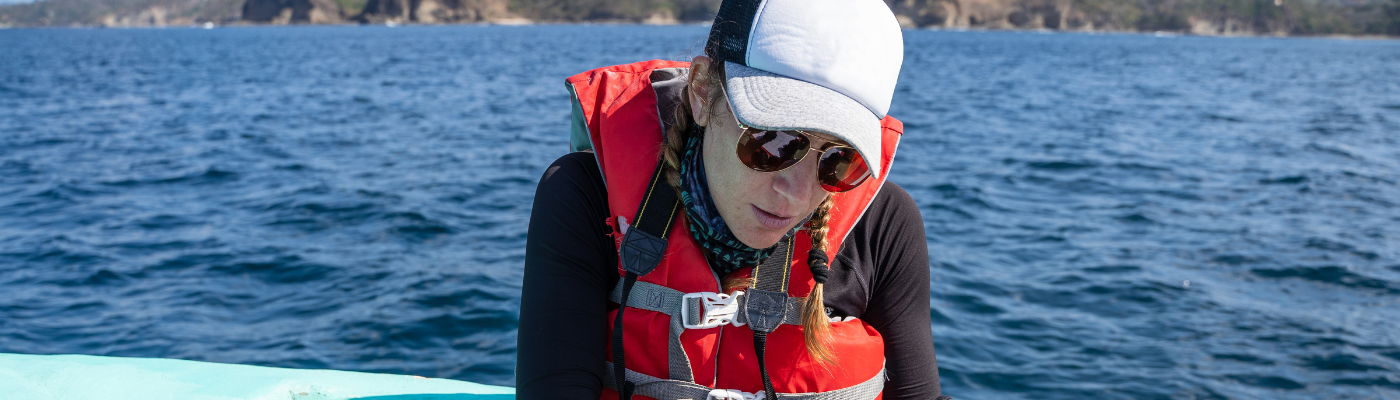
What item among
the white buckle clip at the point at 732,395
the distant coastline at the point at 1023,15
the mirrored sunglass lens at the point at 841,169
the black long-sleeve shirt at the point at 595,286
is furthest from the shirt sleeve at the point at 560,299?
the distant coastline at the point at 1023,15

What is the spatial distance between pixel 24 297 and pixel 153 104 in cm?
1561

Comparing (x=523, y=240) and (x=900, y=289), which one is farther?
(x=523, y=240)

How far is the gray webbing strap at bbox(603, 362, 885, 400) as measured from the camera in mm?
1921

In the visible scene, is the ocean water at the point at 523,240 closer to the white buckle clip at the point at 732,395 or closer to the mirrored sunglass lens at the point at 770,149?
the mirrored sunglass lens at the point at 770,149

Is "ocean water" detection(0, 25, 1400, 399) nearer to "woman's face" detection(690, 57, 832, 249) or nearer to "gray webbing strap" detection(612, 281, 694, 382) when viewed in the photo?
"woman's face" detection(690, 57, 832, 249)

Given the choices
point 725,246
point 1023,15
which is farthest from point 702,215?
point 1023,15

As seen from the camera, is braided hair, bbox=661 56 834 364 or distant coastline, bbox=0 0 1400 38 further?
distant coastline, bbox=0 0 1400 38

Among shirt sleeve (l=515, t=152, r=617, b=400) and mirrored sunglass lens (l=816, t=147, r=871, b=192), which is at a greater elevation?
mirrored sunglass lens (l=816, t=147, r=871, b=192)

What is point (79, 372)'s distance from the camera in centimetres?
288

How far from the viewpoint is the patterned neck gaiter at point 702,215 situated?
71.5 inches

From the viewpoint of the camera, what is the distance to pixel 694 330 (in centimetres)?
192

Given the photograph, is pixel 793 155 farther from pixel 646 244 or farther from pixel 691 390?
pixel 691 390

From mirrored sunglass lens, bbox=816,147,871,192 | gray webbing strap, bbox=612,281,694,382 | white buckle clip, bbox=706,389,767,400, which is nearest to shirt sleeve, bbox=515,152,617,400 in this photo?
gray webbing strap, bbox=612,281,694,382

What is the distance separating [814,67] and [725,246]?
0.53 metres
